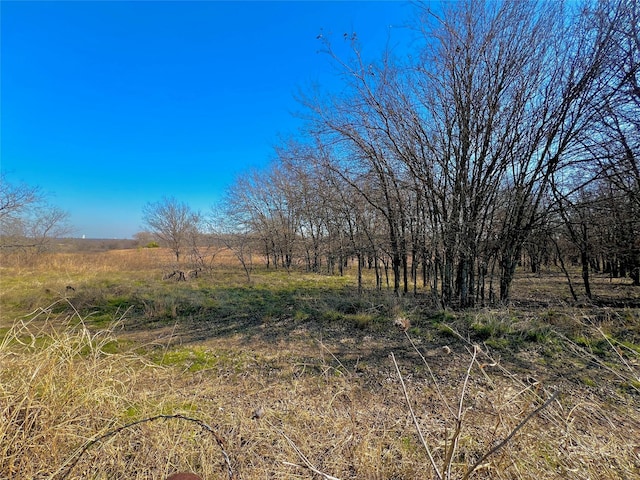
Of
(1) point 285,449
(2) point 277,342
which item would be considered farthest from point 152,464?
(2) point 277,342

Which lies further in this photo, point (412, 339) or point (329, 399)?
point (412, 339)

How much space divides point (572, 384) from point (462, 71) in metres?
5.22

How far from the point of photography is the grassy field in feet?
4.98

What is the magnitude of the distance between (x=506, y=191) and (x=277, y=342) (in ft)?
17.8

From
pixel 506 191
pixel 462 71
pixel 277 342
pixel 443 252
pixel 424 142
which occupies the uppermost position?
pixel 462 71

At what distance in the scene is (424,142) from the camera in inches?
227

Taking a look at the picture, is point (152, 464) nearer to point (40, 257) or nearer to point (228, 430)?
point (228, 430)

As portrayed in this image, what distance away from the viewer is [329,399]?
8.87 ft

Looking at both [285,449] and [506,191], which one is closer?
[285,449]

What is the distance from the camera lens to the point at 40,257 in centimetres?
1625

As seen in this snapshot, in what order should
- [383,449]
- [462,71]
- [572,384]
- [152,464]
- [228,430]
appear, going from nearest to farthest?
1. [152,464]
2. [383,449]
3. [228,430]
4. [572,384]
5. [462,71]

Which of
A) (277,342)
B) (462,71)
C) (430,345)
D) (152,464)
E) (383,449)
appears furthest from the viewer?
(462,71)

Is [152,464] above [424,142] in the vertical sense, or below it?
below

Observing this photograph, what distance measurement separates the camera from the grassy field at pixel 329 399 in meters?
1.52
